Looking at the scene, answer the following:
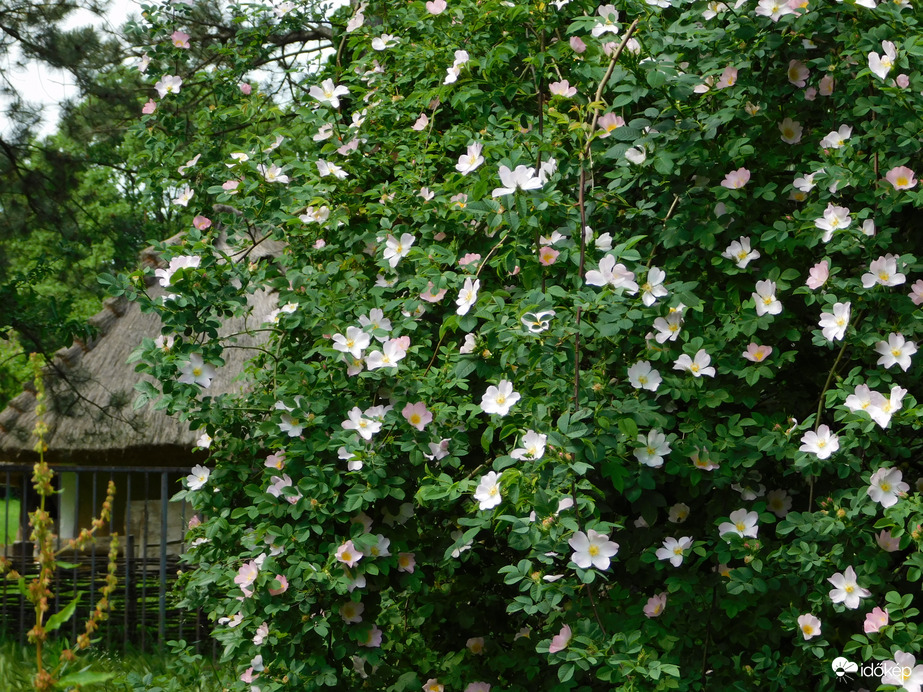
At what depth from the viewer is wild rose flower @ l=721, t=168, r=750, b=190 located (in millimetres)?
2369

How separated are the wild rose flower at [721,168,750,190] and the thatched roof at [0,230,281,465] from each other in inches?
193

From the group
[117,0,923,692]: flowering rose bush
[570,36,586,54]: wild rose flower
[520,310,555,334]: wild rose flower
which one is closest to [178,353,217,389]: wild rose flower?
[117,0,923,692]: flowering rose bush

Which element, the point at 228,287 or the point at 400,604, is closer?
the point at 228,287

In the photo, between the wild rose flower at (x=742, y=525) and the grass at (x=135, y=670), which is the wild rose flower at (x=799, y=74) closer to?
the wild rose flower at (x=742, y=525)

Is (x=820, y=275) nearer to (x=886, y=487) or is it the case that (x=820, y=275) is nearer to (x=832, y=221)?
(x=832, y=221)

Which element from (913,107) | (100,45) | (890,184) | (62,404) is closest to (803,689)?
(890,184)

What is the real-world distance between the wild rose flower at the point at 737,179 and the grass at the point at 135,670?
7.16ft

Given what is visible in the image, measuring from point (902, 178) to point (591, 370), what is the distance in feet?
2.89

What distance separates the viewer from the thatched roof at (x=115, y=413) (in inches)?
283

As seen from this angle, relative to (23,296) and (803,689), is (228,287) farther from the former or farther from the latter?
(23,296)

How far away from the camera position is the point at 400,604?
2.86 metres

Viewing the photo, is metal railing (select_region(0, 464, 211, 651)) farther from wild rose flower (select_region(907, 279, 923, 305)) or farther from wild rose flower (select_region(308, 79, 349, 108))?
wild rose flower (select_region(907, 279, 923, 305))

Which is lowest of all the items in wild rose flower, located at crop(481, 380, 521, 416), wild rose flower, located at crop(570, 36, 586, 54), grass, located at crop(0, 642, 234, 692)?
grass, located at crop(0, 642, 234, 692)

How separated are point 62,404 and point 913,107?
549 centimetres
